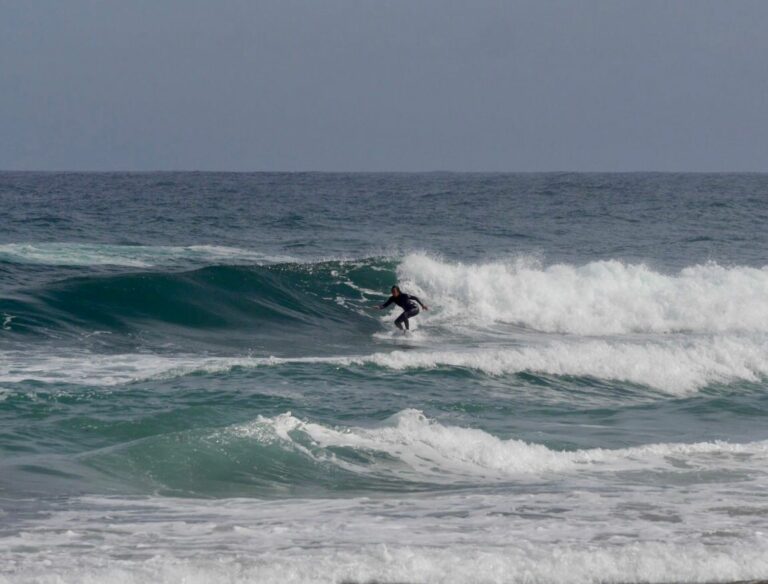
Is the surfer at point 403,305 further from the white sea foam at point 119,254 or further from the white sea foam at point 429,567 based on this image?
the white sea foam at point 429,567

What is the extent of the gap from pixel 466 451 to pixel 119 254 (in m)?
21.5

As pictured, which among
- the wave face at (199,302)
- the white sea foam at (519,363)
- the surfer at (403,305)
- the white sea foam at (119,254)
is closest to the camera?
the white sea foam at (519,363)

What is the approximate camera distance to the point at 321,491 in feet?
33.8

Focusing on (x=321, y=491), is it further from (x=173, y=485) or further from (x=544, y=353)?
(x=544, y=353)

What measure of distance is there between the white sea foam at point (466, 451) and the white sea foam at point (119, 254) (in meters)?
17.6

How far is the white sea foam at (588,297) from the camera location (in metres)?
24.4

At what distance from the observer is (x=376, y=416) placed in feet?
44.5

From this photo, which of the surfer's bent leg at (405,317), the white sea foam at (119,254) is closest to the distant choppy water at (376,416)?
the white sea foam at (119,254)

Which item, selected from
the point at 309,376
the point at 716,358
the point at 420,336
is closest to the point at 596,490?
the point at 309,376

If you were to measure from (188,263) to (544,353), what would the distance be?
1404 centimetres

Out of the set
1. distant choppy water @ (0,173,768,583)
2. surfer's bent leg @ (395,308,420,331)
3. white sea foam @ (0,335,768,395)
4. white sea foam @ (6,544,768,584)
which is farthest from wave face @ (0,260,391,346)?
white sea foam @ (6,544,768,584)

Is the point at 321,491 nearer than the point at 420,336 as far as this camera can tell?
Yes

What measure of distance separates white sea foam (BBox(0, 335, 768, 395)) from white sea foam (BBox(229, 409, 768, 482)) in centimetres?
402

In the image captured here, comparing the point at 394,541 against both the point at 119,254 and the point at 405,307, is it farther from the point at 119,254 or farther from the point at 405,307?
the point at 119,254
